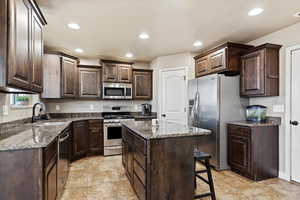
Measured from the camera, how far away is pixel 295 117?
108 inches

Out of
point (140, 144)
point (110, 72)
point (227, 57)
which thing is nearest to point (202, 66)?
point (227, 57)

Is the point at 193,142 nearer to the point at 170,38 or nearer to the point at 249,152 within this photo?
the point at 249,152

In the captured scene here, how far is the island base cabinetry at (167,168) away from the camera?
6.01 ft

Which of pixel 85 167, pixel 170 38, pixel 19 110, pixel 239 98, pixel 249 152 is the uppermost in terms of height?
pixel 170 38

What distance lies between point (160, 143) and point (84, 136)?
2703 mm

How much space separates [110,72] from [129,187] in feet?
9.54

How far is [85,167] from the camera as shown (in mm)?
3443

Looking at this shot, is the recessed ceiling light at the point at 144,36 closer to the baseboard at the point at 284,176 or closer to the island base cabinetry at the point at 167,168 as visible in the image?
the island base cabinetry at the point at 167,168

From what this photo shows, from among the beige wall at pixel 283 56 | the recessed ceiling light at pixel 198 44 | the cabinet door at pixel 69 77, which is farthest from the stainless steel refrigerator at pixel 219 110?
the cabinet door at pixel 69 77

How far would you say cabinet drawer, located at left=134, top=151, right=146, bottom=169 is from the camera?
6.22 feet

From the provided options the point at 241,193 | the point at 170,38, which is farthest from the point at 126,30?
the point at 241,193

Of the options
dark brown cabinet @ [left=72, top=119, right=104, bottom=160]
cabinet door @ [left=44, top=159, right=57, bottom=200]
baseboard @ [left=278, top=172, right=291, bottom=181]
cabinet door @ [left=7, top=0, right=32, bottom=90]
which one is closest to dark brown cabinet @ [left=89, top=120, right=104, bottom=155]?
dark brown cabinet @ [left=72, top=119, right=104, bottom=160]

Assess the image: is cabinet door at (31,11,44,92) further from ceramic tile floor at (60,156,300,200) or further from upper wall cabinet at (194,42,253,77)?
upper wall cabinet at (194,42,253,77)

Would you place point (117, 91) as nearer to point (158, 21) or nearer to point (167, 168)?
point (158, 21)
